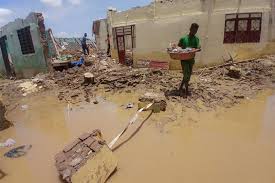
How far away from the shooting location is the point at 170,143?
4.28 metres

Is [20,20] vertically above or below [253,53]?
above

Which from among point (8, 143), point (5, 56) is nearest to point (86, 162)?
point (8, 143)

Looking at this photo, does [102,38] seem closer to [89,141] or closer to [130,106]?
[130,106]

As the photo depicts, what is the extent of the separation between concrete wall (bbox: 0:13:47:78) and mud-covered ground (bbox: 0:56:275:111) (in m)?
2.37

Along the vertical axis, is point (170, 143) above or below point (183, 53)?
below

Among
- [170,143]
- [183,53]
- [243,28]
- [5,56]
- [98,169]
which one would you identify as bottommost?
[170,143]

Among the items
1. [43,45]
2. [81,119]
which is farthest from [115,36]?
[81,119]

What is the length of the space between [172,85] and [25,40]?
9.48 meters

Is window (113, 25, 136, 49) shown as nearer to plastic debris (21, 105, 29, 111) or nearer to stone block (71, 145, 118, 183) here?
plastic debris (21, 105, 29, 111)

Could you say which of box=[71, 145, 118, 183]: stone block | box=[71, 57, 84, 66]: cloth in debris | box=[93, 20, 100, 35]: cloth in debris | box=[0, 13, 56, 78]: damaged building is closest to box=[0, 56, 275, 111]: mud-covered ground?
box=[71, 57, 84, 66]: cloth in debris

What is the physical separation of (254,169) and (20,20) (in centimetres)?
1383

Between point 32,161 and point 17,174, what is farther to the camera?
point 32,161

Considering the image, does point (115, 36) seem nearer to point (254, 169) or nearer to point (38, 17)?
point (38, 17)

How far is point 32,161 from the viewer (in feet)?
13.5
